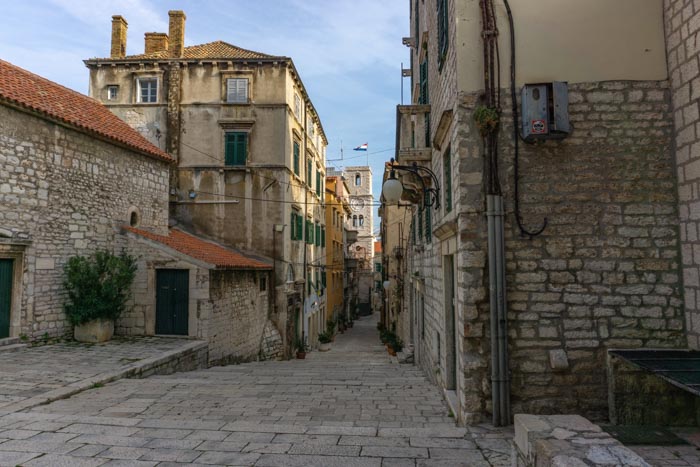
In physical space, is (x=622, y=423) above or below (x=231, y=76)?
below

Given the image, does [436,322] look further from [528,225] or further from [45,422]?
[45,422]

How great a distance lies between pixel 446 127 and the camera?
22.3 ft

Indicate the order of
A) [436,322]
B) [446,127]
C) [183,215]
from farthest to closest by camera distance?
[183,215] < [436,322] < [446,127]

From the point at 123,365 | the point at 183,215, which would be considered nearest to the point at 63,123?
the point at 123,365

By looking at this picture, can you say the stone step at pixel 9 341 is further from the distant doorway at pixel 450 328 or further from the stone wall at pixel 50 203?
the distant doorway at pixel 450 328

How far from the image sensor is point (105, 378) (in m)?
7.64

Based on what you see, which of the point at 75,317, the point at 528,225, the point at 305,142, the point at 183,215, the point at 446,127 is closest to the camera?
the point at 528,225

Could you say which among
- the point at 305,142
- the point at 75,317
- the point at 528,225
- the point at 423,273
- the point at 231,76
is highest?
the point at 231,76

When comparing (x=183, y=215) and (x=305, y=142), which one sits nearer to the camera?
(x=183, y=215)

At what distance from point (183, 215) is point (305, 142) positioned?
282 inches

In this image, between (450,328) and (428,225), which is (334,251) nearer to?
(428,225)

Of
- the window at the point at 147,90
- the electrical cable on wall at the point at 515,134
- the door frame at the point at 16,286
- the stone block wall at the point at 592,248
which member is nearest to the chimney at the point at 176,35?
the window at the point at 147,90

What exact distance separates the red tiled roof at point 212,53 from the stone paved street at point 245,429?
15.0m

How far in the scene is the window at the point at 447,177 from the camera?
7.17 metres
